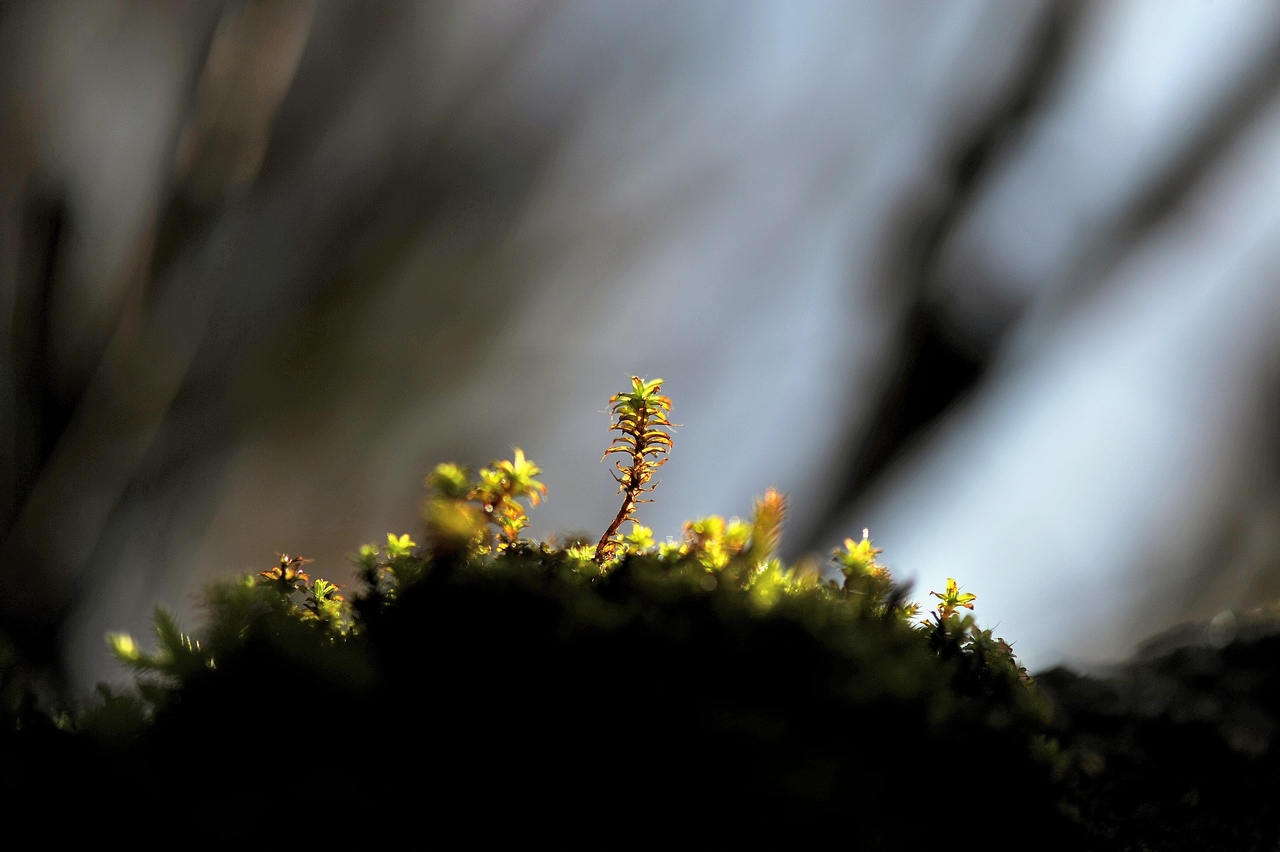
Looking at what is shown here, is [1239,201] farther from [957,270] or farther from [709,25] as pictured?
[709,25]

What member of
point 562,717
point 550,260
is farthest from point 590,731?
point 550,260

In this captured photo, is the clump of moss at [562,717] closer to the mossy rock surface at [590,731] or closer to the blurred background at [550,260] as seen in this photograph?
the mossy rock surface at [590,731]

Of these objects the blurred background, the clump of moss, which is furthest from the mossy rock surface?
the blurred background

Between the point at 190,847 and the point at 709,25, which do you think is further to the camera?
the point at 709,25

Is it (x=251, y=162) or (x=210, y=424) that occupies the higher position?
(x=251, y=162)

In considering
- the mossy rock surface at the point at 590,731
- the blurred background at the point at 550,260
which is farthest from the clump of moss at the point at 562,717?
the blurred background at the point at 550,260

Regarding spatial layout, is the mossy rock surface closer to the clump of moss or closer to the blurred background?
the clump of moss

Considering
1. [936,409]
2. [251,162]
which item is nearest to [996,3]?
[936,409]

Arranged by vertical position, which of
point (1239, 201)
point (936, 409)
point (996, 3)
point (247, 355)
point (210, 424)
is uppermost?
point (996, 3)

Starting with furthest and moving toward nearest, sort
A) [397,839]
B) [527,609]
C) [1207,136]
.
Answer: [1207,136] → [527,609] → [397,839]
